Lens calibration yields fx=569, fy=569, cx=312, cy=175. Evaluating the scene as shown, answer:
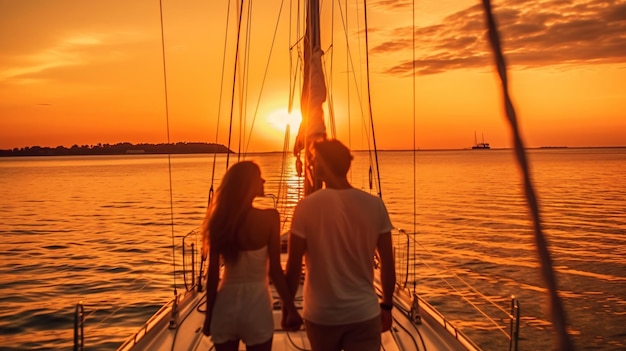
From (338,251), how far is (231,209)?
0.66m

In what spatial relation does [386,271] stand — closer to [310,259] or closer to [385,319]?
[385,319]

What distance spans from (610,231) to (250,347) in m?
25.4

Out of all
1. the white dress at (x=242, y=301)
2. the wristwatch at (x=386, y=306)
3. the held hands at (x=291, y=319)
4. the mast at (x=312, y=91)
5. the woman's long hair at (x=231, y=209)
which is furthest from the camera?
the mast at (x=312, y=91)

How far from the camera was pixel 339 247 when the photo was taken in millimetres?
3174

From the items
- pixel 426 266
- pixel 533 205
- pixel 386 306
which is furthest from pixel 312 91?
pixel 426 266

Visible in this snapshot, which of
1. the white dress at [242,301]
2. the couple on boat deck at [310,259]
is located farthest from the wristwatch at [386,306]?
the white dress at [242,301]

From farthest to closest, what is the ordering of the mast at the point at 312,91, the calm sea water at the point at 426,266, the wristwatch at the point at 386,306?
the calm sea water at the point at 426,266 → the mast at the point at 312,91 → the wristwatch at the point at 386,306

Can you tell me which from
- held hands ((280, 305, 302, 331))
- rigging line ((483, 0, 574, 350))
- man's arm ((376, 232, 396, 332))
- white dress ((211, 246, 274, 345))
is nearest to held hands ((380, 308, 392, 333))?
man's arm ((376, 232, 396, 332))

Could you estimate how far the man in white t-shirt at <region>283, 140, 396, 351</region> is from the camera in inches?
124

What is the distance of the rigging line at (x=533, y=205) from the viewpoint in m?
1.01

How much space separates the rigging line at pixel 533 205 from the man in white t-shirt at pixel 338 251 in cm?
203

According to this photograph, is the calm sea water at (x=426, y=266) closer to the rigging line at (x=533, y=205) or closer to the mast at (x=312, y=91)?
the rigging line at (x=533, y=205)

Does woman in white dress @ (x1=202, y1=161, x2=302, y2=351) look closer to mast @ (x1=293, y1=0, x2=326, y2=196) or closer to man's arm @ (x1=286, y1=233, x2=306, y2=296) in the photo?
man's arm @ (x1=286, y1=233, x2=306, y2=296)

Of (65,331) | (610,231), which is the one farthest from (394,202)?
(65,331)
